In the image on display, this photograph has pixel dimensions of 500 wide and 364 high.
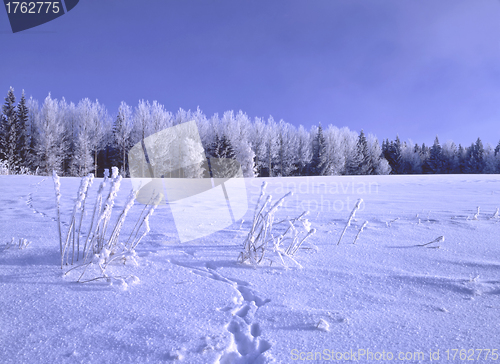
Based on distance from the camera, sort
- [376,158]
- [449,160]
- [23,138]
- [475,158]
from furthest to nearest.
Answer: [449,160], [475,158], [376,158], [23,138]

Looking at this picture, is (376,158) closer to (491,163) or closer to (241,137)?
(491,163)

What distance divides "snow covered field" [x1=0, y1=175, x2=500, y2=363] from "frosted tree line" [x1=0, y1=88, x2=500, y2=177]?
66.7 feet

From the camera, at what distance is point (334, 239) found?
1870 mm

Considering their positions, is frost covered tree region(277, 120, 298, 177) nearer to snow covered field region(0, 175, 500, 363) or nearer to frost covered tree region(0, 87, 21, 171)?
frost covered tree region(0, 87, 21, 171)

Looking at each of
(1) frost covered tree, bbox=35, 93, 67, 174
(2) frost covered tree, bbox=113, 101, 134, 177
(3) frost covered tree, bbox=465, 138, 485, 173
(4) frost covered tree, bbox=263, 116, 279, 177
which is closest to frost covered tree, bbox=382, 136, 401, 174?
(3) frost covered tree, bbox=465, 138, 485, 173

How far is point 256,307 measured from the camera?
3.01 ft

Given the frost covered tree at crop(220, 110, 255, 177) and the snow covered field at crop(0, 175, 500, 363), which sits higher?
the frost covered tree at crop(220, 110, 255, 177)

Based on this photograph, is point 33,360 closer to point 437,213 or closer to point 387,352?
point 387,352

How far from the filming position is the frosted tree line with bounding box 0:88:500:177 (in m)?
22.3

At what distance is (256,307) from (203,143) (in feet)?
87.5

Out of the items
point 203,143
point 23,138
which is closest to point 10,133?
point 23,138

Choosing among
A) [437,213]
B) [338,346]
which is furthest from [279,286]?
[437,213]

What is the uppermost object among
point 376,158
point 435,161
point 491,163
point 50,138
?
point 50,138

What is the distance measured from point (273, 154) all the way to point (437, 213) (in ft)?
89.0
